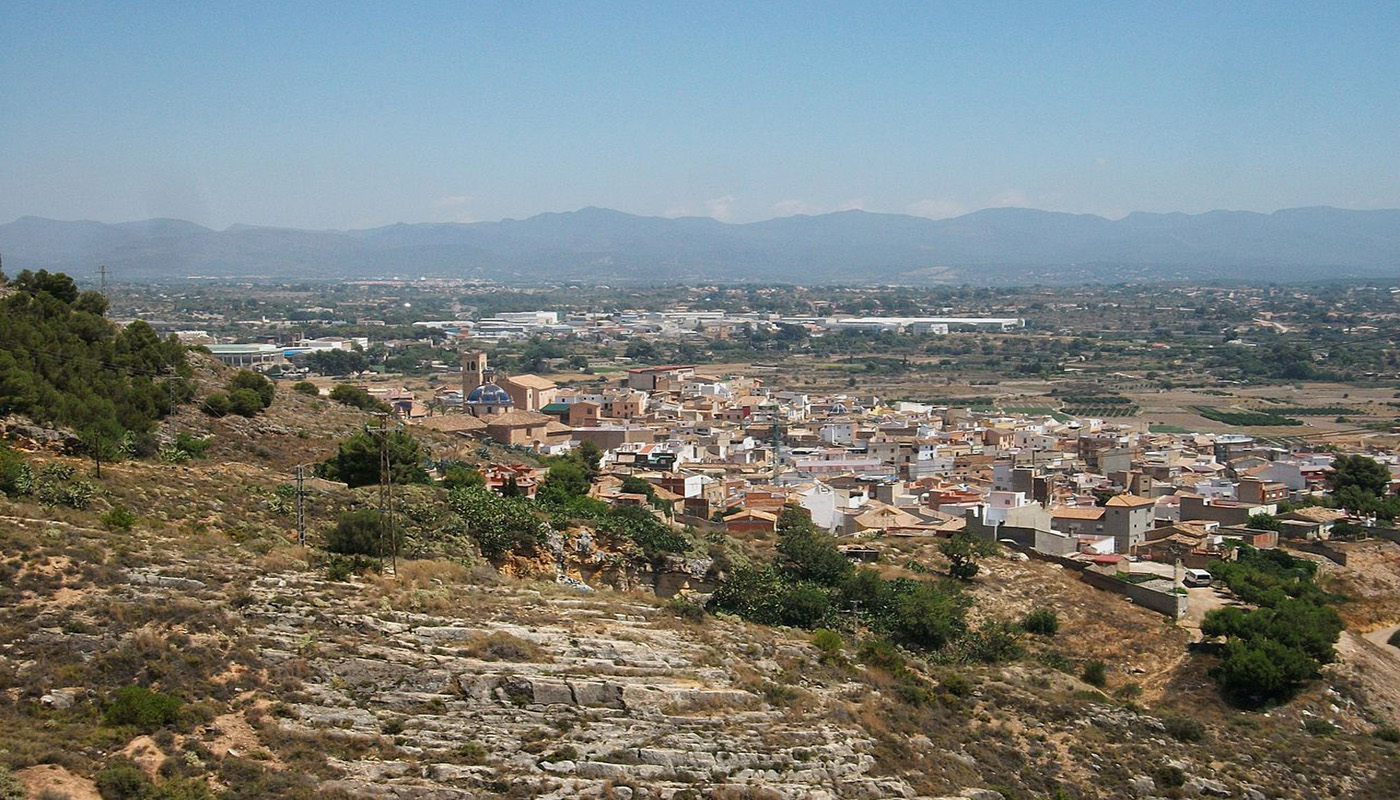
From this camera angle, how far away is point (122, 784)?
30.0ft

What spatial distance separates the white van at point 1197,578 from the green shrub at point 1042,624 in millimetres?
5485

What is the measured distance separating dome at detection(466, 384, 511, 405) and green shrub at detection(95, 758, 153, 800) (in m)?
32.8

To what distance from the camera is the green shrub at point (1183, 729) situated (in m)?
17.3

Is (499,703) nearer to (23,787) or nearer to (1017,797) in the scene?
(23,787)

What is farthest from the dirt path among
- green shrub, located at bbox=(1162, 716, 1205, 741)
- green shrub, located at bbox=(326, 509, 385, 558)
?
green shrub, located at bbox=(326, 509, 385, 558)

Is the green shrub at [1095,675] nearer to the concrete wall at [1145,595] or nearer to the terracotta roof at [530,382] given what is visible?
the concrete wall at [1145,595]

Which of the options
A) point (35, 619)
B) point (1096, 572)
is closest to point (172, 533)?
point (35, 619)

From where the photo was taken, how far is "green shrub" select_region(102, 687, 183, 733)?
1009 centimetres

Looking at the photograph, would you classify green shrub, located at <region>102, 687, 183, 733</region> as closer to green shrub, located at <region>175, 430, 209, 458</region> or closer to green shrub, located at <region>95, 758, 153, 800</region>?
green shrub, located at <region>95, 758, 153, 800</region>

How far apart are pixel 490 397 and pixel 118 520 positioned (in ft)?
89.3

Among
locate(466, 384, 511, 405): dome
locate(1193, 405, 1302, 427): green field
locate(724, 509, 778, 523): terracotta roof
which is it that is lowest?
locate(1193, 405, 1302, 427): green field

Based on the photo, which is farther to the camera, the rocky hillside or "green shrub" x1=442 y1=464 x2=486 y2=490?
"green shrub" x1=442 y1=464 x2=486 y2=490

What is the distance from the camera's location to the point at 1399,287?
616 feet

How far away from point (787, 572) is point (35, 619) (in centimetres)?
1330
